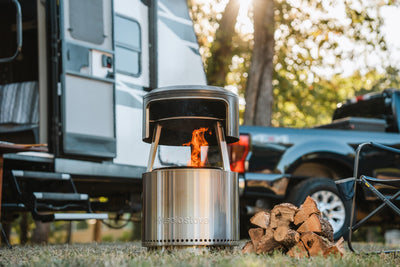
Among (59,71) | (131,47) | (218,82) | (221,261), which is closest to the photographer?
(221,261)

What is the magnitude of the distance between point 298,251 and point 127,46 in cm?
335

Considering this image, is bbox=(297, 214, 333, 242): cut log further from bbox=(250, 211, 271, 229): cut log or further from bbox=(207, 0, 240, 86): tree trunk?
bbox=(207, 0, 240, 86): tree trunk

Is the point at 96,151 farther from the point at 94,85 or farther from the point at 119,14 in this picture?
the point at 119,14

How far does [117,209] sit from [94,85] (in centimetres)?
170

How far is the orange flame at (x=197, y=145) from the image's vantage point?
4555 millimetres

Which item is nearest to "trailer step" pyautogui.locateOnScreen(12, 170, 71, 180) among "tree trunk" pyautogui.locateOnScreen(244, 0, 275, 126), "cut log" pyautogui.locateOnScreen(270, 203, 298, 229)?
"cut log" pyautogui.locateOnScreen(270, 203, 298, 229)

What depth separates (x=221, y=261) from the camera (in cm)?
344

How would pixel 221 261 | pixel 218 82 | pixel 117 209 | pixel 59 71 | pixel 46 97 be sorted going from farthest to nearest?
pixel 218 82, pixel 117 209, pixel 46 97, pixel 59 71, pixel 221 261

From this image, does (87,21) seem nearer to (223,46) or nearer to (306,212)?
(306,212)

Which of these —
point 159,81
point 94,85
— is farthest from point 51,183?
point 159,81

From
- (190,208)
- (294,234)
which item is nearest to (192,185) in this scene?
(190,208)

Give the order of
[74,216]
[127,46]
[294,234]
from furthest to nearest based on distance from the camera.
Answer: [127,46]
[74,216]
[294,234]

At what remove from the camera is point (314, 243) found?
4105 mm

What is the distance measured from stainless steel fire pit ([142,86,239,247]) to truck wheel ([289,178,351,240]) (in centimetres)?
218
